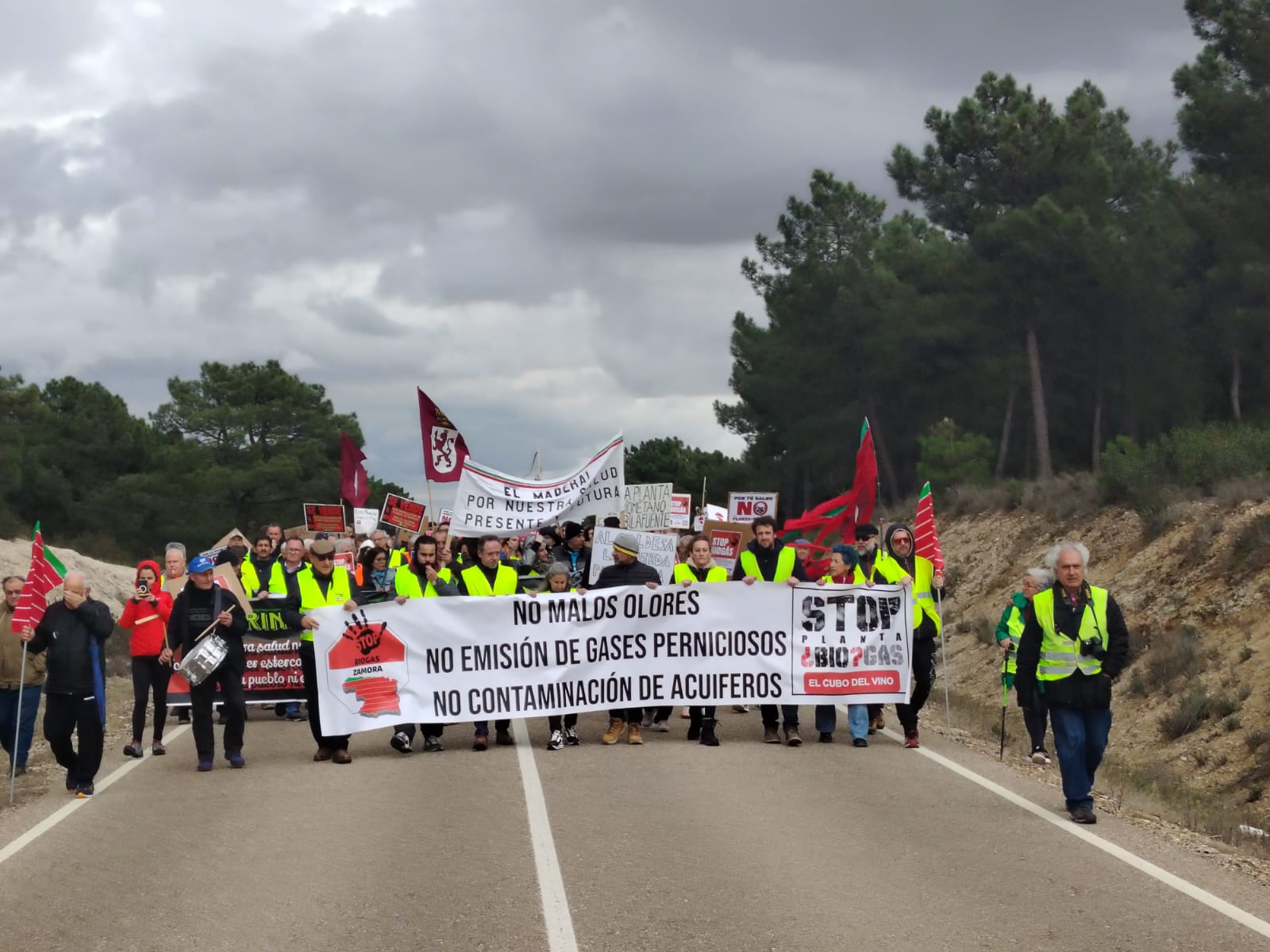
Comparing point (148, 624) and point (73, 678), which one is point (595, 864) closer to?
point (73, 678)

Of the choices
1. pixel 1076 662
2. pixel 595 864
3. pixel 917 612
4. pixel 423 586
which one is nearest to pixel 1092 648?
pixel 1076 662

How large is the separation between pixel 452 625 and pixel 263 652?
143 inches

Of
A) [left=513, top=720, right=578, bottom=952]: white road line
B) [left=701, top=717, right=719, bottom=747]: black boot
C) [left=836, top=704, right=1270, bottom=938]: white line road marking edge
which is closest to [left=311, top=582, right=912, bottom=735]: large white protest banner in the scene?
[left=701, top=717, right=719, bottom=747]: black boot

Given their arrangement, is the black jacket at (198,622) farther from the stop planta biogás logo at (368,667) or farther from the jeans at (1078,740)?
the jeans at (1078,740)

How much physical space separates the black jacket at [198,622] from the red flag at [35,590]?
1.03 meters

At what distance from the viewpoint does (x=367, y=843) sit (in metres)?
9.87

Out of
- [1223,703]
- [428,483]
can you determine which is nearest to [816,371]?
[428,483]

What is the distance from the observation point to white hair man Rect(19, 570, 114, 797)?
12359 mm

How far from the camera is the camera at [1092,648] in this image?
34.1 ft

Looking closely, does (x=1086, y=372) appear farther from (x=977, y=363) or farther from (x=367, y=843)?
(x=367, y=843)

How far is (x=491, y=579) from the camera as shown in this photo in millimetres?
14469

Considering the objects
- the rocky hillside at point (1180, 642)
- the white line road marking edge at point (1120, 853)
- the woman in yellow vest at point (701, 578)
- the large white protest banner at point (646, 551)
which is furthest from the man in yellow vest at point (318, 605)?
the rocky hillside at point (1180, 642)

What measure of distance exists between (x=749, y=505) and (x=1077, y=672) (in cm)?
2152

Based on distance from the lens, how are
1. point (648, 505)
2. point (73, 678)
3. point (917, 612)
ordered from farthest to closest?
point (648, 505) → point (917, 612) → point (73, 678)
